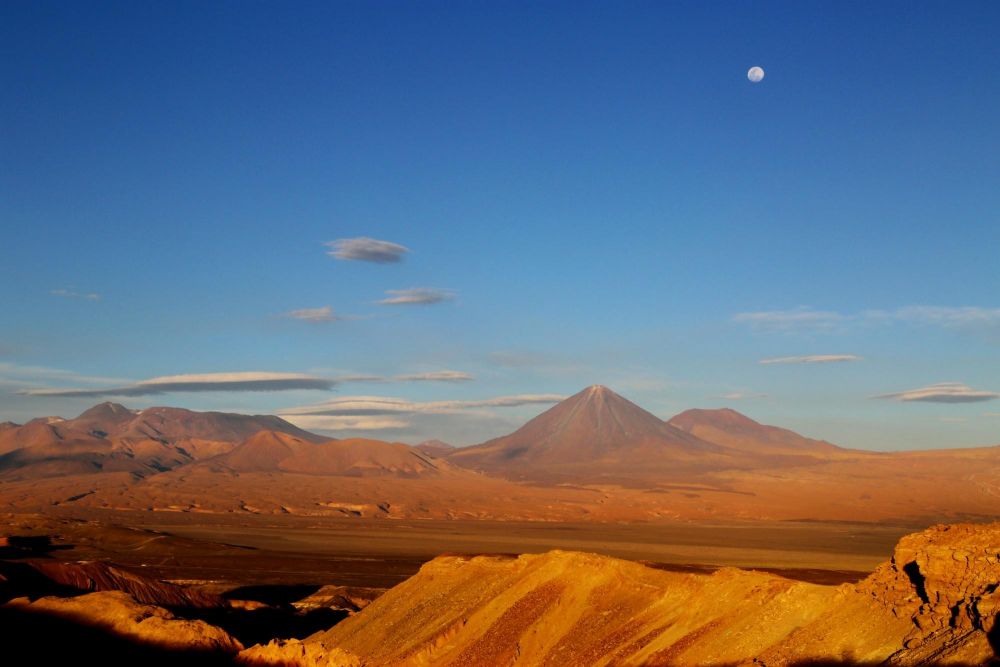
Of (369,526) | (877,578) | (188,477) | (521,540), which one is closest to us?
(877,578)

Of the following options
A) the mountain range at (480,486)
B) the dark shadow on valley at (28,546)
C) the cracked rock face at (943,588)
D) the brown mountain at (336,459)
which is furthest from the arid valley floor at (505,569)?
the brown mountain at (336,459)

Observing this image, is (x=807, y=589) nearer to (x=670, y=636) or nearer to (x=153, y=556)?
(x=670, y=636)

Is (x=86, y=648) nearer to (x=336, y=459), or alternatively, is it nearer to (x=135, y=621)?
(x=135, y=621)

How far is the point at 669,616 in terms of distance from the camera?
22.0 meters

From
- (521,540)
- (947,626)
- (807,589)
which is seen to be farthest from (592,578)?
(521,540)

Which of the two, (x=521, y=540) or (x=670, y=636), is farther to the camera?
(x=521, y=540)

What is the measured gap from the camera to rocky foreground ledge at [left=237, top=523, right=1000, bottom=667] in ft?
54.2

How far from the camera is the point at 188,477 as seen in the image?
521 ft

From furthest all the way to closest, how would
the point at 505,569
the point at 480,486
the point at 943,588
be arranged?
the point at 480,486 → the point at 505,569 → the point at 943,588

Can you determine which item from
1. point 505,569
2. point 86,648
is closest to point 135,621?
point 86,648

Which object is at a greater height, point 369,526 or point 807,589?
point 807,589

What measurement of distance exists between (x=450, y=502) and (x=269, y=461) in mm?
75955

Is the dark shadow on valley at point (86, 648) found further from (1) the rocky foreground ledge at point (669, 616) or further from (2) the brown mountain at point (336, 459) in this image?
(2) the brown mountain at point (336, 459)

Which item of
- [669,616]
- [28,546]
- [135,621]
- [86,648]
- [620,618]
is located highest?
[669,616]
